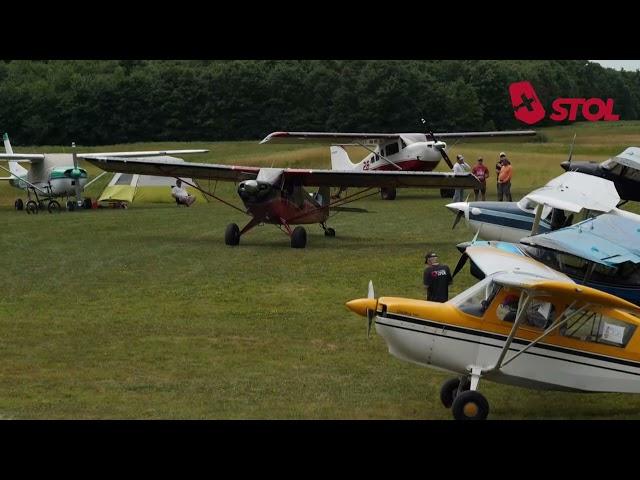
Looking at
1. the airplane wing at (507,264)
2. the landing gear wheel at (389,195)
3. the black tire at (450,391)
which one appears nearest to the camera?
the airplane wing at (507,264)

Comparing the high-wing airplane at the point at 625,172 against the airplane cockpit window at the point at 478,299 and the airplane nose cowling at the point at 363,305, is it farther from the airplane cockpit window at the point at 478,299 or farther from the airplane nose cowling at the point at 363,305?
the airplane nose cowling at the point at 363,305

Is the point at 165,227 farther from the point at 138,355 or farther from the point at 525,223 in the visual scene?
the point at 138,355

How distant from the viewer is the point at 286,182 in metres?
24.8

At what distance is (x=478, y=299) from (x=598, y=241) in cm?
341

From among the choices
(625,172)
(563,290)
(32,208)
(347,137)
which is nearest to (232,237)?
(625,172)

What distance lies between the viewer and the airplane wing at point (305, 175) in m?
24.0

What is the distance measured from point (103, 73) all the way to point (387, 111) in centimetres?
2470

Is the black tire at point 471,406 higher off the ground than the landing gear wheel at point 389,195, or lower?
higher

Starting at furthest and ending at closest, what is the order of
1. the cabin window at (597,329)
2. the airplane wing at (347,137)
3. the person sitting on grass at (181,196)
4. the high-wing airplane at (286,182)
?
the airplane wing at (347,137) → the person sitting on grass at (181,196) → the high-wing airplane at (286,182) → the cabin window at (597,329)

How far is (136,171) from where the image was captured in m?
25.7

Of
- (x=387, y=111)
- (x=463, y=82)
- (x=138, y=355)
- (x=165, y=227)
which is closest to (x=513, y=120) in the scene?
(x=463, y=82)

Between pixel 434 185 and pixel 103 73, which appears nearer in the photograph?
pixel 434 185

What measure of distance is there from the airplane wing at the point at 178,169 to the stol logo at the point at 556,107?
163 feet

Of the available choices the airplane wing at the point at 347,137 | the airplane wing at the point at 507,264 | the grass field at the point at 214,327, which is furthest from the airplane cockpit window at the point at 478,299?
the airplane wing at the point at 347,137
